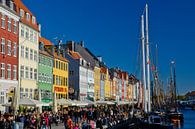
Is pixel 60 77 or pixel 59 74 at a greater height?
pixel 59 74

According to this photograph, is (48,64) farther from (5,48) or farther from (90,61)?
(90,61)

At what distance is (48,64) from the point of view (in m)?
77.8

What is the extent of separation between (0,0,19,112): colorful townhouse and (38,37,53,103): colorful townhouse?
1212cm

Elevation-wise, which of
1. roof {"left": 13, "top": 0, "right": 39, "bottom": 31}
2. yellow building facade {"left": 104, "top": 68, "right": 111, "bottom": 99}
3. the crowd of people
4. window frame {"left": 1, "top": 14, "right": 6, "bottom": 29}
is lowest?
the crowd of people

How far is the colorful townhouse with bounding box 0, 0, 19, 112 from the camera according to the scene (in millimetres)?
55656

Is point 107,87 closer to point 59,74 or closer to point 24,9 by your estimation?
point 59,74

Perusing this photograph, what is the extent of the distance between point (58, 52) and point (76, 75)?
16.7 m

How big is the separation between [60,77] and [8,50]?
29415mm

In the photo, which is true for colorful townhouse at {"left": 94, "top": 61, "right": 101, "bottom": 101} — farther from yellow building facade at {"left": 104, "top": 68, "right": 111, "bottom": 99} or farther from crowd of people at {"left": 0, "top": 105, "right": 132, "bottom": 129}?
crowd of people at {"left": 0, "top": 105, "right": 132, "bottom": 129}

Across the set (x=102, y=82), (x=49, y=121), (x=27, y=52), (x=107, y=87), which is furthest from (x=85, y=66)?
(x=49, y=121)

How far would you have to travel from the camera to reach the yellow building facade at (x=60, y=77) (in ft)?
272

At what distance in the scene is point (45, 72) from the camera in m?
76.2

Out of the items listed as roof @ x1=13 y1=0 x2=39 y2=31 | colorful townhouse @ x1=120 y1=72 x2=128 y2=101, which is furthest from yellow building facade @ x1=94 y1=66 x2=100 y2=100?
roof @ x1=13 y1=0 x2=39 y2=31

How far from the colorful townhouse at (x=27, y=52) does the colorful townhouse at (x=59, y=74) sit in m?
11.6
